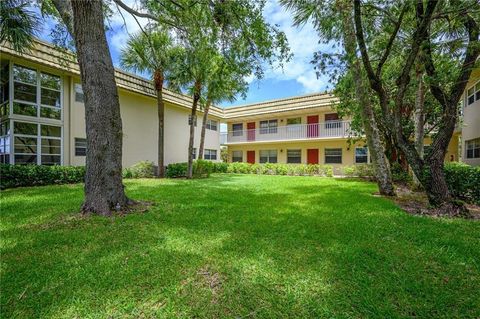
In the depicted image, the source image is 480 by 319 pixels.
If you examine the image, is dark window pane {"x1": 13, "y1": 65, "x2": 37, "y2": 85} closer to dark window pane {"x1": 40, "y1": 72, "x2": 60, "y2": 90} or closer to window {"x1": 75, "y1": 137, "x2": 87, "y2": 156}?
dark window pane {"x1": 40, "y1": 72, "x2": 60, "y2": 90}

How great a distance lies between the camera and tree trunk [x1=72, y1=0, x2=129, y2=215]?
5230mm

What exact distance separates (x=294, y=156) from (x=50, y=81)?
18.8 meters

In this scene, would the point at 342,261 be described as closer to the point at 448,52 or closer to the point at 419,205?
the point at 419,205

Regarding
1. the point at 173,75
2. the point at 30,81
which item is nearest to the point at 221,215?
the point at 173,75

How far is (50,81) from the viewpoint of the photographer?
38.7 ft

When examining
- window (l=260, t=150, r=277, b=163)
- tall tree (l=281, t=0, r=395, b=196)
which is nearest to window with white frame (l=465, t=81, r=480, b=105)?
tall tree (l=281, t=0, r=395, b=196)

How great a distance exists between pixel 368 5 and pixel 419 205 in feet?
18.9

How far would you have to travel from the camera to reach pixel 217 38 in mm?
7836

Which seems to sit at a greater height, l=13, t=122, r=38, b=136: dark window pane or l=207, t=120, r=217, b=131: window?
l=207, t=120, r=217, b=131: window

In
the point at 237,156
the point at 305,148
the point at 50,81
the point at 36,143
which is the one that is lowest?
the point at 237,156

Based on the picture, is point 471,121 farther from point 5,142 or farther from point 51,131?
point 5,142

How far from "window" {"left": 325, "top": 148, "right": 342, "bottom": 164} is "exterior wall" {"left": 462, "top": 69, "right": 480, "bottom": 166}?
26.3ft

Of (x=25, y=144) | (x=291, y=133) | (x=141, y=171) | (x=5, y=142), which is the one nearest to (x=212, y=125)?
(x=291, y=133)

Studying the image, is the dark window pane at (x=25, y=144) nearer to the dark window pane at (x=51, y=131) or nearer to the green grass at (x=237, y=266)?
the dark window pane at (x=51, y=131)
